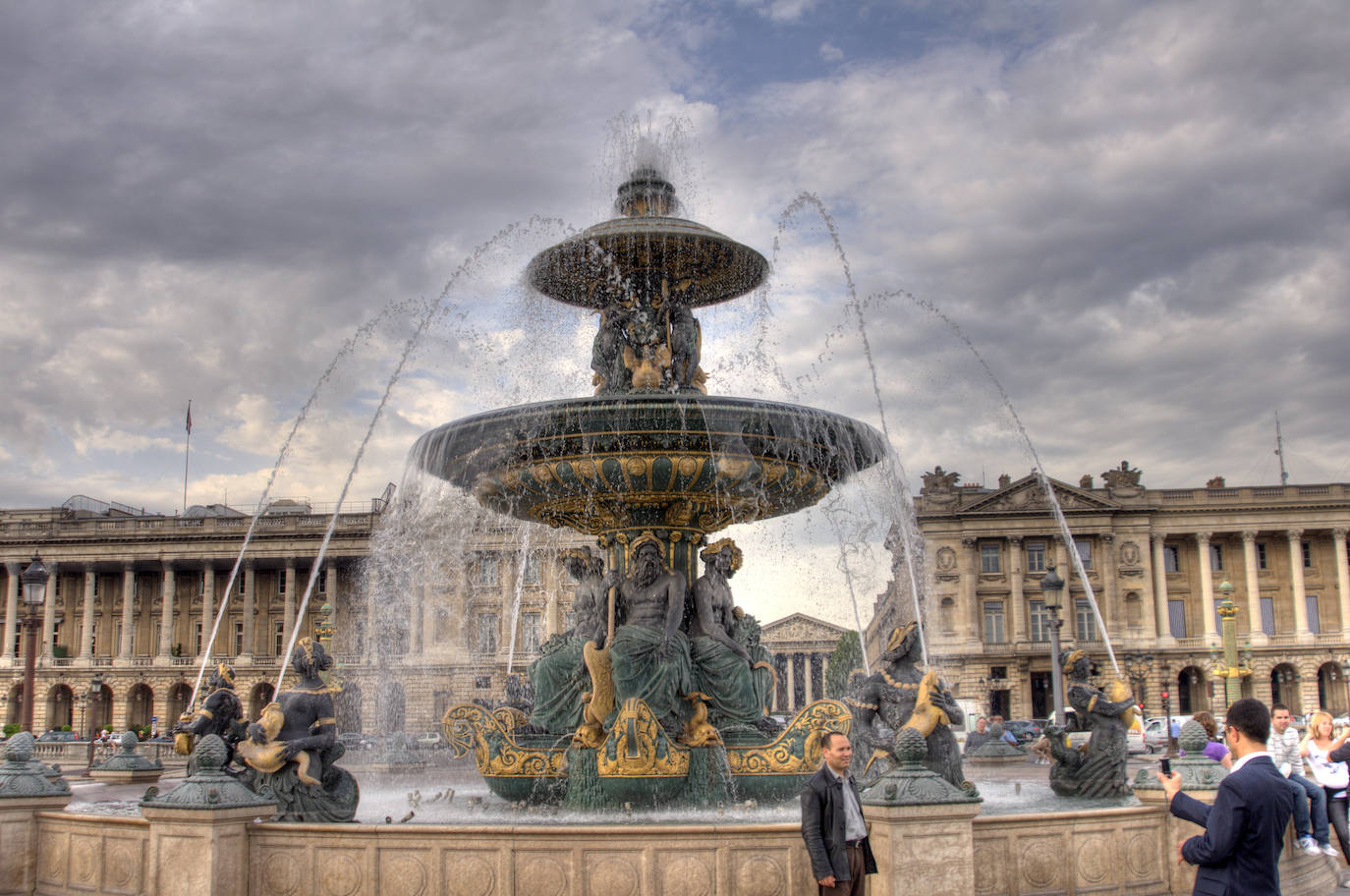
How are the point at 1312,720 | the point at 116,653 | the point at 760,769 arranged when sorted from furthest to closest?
the point at 116,653, the point at 760,769, the point at 1312,720

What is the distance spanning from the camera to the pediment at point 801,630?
243ft

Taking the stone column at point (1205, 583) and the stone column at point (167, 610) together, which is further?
the stone column at point (167, 610)

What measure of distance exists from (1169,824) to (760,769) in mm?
3623

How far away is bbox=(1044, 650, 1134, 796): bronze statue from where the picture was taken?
30.8 ft

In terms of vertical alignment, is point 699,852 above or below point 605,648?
below

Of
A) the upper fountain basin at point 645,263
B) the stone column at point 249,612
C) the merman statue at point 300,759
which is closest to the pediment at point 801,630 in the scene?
the stone column at point 249,612

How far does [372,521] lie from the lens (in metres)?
74.1

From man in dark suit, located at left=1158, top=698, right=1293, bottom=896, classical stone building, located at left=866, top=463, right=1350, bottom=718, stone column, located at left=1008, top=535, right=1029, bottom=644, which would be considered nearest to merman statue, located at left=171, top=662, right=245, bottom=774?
man in dark suit, located at left=1158, top=698, right=1293, bottom=896

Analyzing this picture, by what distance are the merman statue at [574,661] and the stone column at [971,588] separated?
6539 cm

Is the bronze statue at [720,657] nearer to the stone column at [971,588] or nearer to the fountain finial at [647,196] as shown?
the fountain finial at [647,196]

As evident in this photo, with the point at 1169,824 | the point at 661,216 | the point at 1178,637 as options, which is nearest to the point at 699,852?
the point at 1169,824

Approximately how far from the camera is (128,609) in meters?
78.8

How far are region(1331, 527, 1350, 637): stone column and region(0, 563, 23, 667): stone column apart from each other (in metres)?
79.0

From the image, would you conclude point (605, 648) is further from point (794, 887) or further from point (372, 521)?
point (372, 521)
